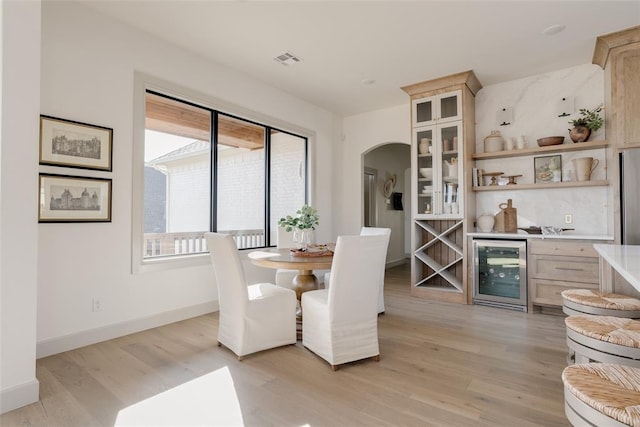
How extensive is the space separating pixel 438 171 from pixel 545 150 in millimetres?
1232

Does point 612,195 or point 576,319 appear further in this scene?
point 612,195

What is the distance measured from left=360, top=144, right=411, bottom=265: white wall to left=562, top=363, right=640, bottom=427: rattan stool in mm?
5768

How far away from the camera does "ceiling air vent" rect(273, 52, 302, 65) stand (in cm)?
371

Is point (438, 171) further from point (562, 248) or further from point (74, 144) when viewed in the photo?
point (74, 144)

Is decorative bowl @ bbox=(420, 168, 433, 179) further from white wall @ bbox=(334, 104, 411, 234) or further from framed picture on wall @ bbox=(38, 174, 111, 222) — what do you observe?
framed picture on wall @ bbox=(38, 174, 111, 222)

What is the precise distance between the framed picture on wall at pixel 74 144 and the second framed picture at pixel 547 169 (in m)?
4.80

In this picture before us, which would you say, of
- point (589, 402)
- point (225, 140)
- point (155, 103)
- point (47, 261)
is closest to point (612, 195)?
point (589, 402)

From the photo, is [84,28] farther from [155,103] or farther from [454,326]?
[454,326]

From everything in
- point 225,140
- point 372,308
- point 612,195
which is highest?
point 225,140

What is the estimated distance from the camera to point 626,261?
1641mm

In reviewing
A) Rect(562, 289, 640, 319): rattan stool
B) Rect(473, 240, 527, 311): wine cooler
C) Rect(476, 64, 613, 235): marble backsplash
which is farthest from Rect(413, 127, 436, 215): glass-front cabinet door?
Rect(562, 289, 640, 319): rattan stool

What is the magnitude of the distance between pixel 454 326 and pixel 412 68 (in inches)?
118

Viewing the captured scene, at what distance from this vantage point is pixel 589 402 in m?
1.03

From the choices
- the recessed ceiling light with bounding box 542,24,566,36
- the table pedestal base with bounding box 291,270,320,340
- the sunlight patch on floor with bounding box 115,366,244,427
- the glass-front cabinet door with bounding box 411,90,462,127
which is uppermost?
the recessed ceiling light with bounding box 542,24,566,36
